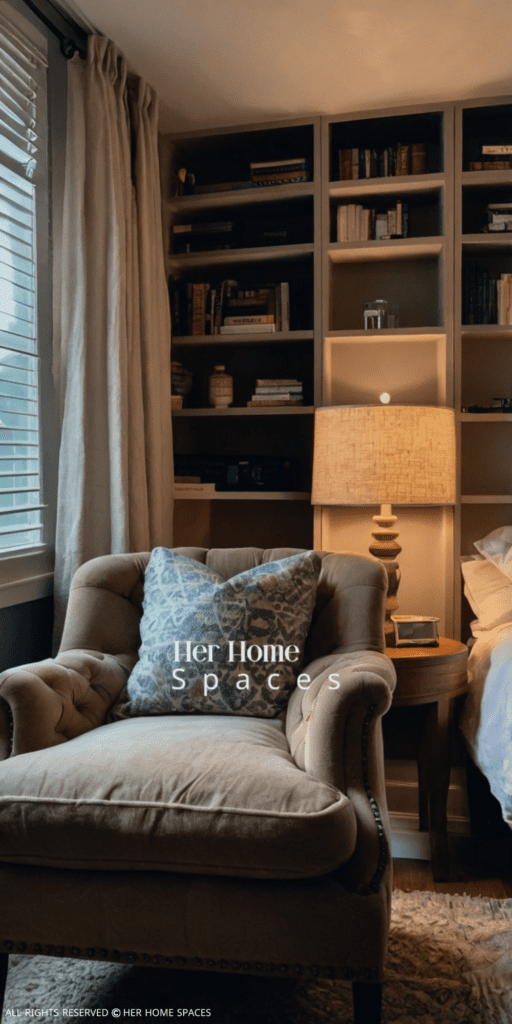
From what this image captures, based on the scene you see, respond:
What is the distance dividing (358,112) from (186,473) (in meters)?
1.48

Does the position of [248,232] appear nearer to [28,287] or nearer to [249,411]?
[249,411]

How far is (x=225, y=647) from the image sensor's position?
2008 mm

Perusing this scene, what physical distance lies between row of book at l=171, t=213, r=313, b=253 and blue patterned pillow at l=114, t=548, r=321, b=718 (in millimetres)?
1554

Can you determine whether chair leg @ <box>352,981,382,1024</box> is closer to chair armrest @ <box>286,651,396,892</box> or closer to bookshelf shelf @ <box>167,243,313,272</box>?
chair armrest @ <box>286,651,396,892</box>

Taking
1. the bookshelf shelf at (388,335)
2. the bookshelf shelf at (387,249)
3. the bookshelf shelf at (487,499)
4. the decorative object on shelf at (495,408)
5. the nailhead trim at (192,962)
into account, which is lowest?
the nailhead trim at (192,962)

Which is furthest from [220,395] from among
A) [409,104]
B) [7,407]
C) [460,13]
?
[460,13]

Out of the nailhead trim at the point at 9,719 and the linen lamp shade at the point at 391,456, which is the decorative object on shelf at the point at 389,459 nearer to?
the linen lamp shade at the point at 391,456

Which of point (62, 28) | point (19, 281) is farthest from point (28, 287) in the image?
point (62, 28)

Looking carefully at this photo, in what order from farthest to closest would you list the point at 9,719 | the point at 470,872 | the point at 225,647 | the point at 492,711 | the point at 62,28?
the point at 62,28, the point at 470,872, the point at 492,711, the point at 225,647, the point at 9,719

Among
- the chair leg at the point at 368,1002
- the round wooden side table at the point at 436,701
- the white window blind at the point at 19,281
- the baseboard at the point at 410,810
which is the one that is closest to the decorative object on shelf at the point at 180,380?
the white window blind at the point at 19,281

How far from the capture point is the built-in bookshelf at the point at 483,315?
9.41 ft

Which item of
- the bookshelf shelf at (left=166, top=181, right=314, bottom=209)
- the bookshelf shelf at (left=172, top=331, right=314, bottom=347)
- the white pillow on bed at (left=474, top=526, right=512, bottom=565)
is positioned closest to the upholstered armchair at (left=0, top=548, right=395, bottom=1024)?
the white pillow on bed at (left=474, top=526, right=512, bottom=565)

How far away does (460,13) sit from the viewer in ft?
7.80

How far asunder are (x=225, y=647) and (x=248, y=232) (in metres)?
1.82
